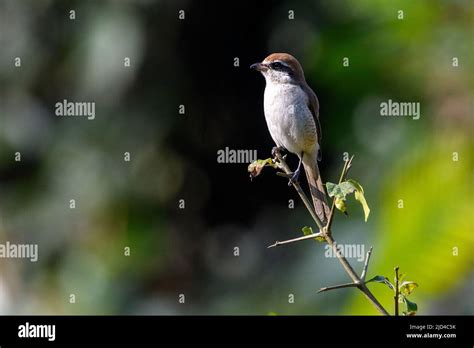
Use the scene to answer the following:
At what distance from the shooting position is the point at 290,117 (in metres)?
5.16

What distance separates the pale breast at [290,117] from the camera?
5.17 m

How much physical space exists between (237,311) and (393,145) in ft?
5.88

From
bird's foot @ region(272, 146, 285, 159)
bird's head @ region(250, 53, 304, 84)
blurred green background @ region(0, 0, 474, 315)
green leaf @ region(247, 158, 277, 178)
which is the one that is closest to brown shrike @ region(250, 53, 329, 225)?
bird's head @ region(250, 53, 304, 84)

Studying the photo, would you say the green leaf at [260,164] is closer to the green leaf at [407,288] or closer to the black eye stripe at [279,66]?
the green leaf at [407,288]

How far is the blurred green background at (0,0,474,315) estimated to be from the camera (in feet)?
22.4

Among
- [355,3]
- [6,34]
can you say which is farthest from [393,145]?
[6,34]

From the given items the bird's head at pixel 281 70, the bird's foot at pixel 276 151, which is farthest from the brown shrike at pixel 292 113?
the bird's foot at pixel 276 151

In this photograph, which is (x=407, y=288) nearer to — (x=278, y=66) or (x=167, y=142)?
(x=278, y=66)

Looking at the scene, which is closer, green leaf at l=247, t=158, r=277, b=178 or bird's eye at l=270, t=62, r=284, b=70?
green leaf at l=247, t=158, r=277, b=178

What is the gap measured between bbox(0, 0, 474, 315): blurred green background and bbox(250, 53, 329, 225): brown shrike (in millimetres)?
1235

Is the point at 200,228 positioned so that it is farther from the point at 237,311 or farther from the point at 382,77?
the point at 382,77

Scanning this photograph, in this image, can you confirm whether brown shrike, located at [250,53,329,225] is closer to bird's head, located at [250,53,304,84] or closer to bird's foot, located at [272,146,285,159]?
bird's head, located at [250,53,304,84]

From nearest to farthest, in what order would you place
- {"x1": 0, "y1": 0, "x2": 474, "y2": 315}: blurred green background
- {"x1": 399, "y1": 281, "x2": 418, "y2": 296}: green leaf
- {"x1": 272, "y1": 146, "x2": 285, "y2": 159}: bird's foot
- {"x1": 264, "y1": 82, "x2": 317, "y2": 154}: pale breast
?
{"x1": 399, "y1": 281, "x2": 418, "y2": 296}: green leaf → {"x1": 272, "y1": 146, "x2": 285, "y2": 159}: bird's foot → {"x1": 264, "y1": 82, "x2": 317, "y2": 154}: pale breast → {"x1": 0, "y1": 0, "x2": 474, "y2": 315}: blurred green background

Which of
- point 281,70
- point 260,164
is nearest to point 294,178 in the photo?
point 260,164
